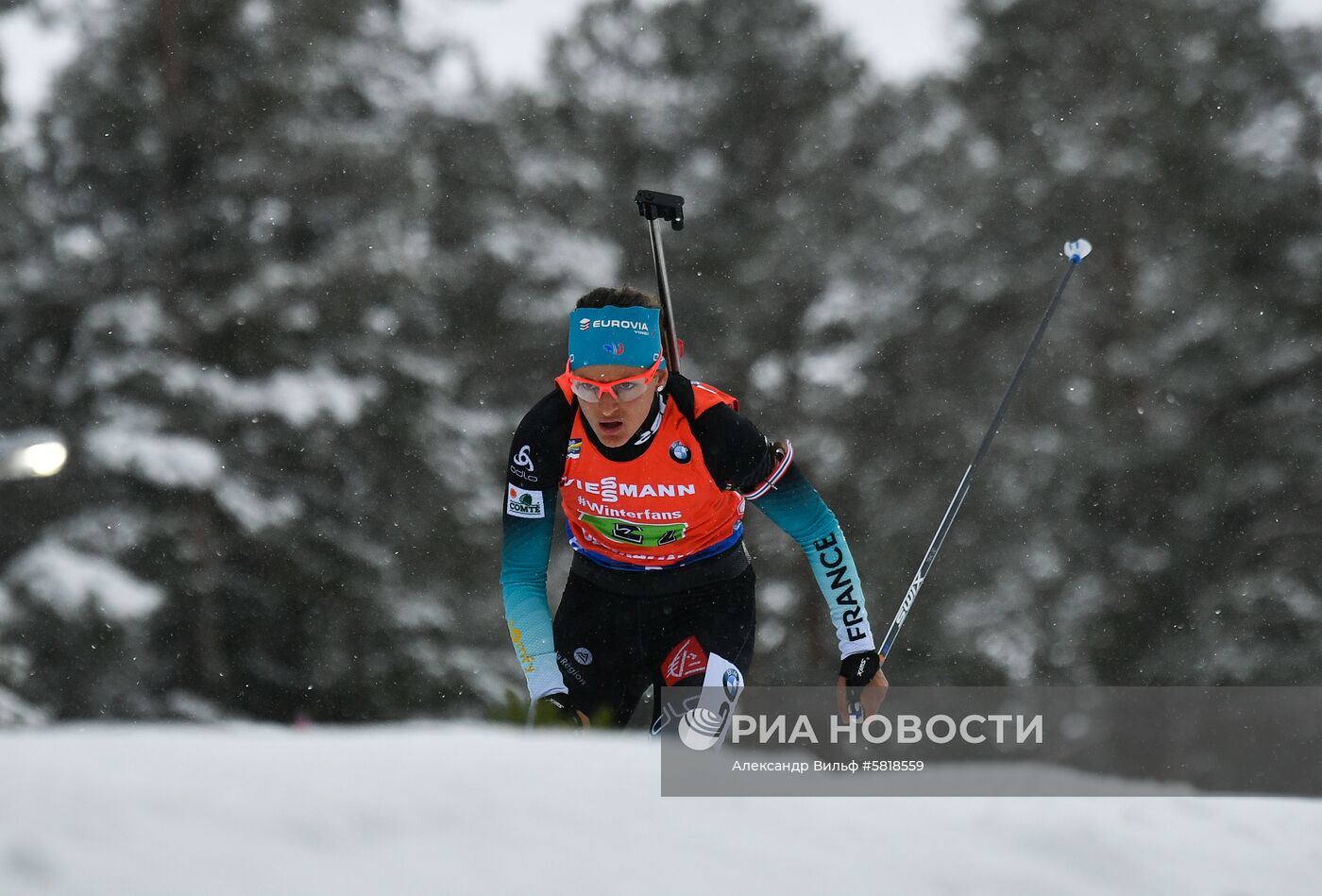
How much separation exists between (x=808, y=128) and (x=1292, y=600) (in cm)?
907

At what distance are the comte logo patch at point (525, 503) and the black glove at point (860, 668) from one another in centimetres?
117

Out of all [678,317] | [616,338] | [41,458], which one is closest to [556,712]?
[616,338]

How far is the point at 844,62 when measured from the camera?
766 inches

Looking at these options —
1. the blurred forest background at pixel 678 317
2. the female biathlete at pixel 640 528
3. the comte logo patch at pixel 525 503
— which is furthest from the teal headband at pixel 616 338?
the blurred forest background at pixel 678 317

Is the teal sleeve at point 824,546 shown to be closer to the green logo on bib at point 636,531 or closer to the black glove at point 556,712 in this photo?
the green logo on bib at point 636,531

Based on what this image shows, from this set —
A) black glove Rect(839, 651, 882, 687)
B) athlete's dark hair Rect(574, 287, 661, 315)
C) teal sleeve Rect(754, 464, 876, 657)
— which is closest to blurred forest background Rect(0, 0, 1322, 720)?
athlete's dark hair Rect(574, 287, 661, 315)

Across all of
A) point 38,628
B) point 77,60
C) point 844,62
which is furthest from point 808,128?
point 38,628

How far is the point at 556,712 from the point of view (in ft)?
13.6

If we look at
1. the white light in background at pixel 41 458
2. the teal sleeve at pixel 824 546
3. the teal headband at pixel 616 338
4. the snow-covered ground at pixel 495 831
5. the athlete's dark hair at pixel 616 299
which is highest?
the athlete's dark hair at pixel 616 299

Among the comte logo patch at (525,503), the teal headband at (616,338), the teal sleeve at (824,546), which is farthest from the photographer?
the teal sleeve at (824,546)

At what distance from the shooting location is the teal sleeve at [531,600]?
4543 mm

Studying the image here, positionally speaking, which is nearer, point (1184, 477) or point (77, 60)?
point (77, 60)

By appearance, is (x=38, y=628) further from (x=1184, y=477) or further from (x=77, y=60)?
(x=1184, y=477)

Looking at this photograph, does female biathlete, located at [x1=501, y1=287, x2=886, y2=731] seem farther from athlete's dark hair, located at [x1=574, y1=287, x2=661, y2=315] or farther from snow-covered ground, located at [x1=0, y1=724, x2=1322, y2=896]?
snow-covered ground, located at [x1=0, y1=724, x2=1322, y2=896]
